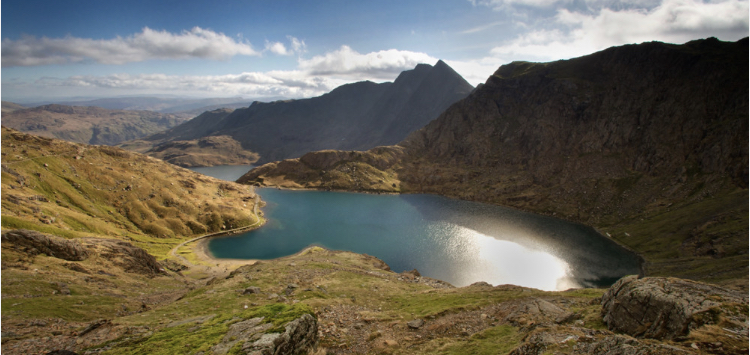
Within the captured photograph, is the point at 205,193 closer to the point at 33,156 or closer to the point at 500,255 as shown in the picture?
the point at 33,156

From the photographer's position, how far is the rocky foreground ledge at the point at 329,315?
1742cm

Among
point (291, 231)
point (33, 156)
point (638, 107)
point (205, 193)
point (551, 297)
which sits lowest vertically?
point (291, 231)

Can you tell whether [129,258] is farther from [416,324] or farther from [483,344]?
[483,344]

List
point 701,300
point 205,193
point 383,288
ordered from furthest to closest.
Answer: point 205,193 → point 383,288 → point 701,300

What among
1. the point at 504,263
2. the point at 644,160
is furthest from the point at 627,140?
the point at 504,263

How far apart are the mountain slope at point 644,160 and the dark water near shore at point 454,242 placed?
13806 mm

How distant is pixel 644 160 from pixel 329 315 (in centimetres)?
16746

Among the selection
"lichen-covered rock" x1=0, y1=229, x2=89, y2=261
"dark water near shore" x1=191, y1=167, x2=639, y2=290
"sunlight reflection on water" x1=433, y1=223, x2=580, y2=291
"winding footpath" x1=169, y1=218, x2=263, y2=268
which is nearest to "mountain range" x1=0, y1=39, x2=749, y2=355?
"lichen-covered rock" x1=0, y1=229, x2=89, y2=261

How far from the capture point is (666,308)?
1870 cm

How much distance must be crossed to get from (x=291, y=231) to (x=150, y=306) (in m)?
79.6

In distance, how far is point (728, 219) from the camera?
85000 millimetres

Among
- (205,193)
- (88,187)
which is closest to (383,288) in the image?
(88,187)

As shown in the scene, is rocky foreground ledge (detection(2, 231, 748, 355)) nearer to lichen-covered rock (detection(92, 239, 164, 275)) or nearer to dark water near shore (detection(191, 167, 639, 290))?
lichen-covered rock (detection(92, 239, 164, 275))

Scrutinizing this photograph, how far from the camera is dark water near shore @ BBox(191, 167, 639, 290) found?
265 feet
